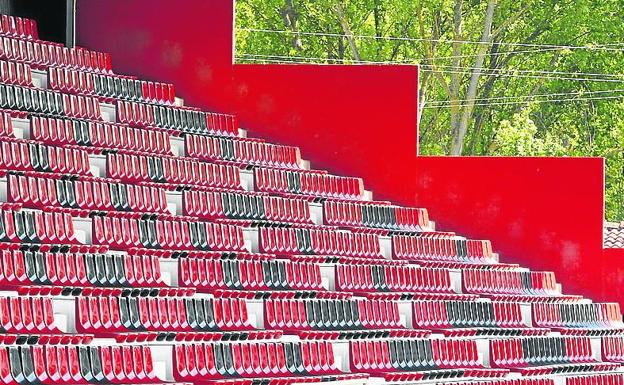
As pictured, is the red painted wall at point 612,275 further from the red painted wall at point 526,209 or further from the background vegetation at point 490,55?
the background vegetation at point 490,55

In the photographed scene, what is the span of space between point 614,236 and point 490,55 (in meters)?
8.47

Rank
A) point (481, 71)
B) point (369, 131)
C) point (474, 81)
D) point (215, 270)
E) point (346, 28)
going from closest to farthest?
1. point (215, 270)
2. point (369, 131)
3. point (346, 28)
4. point (474, 81)
5. point (481, 71)

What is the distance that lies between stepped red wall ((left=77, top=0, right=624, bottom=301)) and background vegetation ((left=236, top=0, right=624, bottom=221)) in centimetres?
829

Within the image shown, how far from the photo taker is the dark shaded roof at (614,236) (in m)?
16.1

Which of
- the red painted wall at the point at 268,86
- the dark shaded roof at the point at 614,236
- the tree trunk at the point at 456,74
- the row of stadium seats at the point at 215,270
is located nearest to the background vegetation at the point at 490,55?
the tree trunk at the point at 456,74

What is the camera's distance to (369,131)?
48.2 feet

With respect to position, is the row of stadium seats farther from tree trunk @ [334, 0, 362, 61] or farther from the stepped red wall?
tree trunk @ [334, 0, 362, 61]

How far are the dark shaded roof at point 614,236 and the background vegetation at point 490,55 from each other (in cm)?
512

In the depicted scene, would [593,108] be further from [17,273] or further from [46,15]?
[17,273]

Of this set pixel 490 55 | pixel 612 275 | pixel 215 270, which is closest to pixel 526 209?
pixel 612 275

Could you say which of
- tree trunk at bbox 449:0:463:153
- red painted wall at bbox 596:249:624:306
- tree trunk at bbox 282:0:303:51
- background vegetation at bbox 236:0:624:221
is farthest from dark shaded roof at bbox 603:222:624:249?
tree trunk at bbox 282:0:303:51

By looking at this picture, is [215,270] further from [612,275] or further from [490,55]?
[490,55]

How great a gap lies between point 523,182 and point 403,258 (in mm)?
1899

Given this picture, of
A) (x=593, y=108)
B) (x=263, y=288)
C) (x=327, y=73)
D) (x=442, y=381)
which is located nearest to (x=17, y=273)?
(x=263, y=288)
